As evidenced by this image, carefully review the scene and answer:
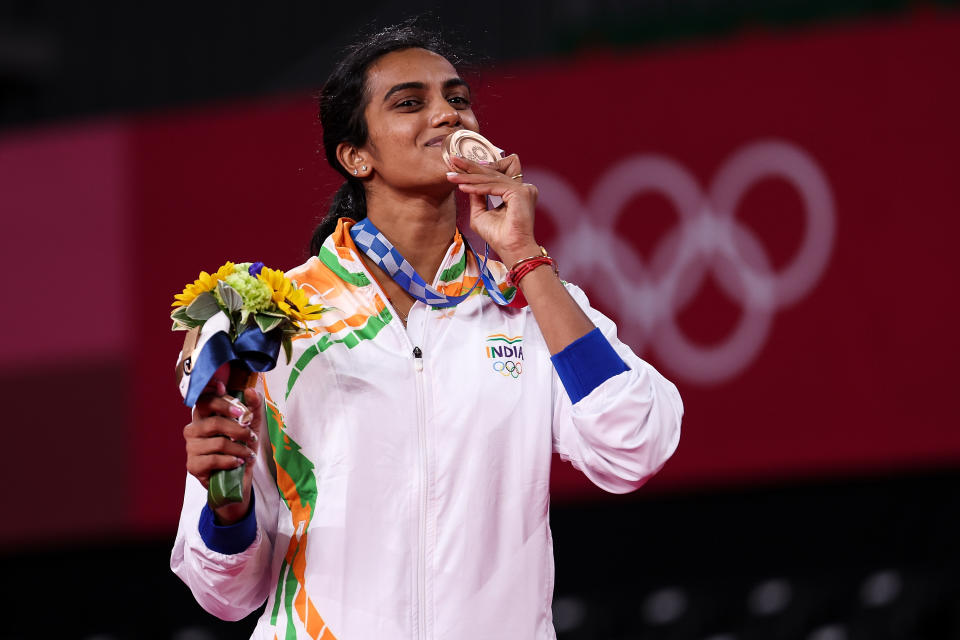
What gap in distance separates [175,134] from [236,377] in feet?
11.3

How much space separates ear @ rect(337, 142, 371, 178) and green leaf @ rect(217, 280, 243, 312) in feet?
1.56

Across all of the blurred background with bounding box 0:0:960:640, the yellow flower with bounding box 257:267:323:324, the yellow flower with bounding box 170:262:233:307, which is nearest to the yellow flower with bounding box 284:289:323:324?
the yellow flower with bounding box 257:267:323:324

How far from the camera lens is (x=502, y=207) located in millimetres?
2057

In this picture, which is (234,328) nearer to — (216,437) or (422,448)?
(216,437)

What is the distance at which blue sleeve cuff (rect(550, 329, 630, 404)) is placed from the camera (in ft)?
6.21

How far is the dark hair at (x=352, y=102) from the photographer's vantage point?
2.27 meters

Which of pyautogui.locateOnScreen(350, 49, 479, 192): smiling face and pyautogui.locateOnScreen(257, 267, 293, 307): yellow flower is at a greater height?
pyautogui.locateOnScreen(350, 49, 479, 192): smiling face

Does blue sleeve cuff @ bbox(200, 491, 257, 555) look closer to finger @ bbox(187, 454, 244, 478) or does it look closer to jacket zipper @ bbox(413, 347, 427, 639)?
finger @ bbox(187, 454, 244, 478)

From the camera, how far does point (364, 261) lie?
6.98 feet

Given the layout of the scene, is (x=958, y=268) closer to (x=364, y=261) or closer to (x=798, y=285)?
(x=798, y=285)

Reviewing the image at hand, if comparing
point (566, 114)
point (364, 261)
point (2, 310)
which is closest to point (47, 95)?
point (2, 310)

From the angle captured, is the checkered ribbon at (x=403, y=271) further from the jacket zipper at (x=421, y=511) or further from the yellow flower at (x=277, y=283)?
the yellow flower at (x=277, y=283)

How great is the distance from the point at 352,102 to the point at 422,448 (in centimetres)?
70

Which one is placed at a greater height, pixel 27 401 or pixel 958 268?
pixel 958 268
